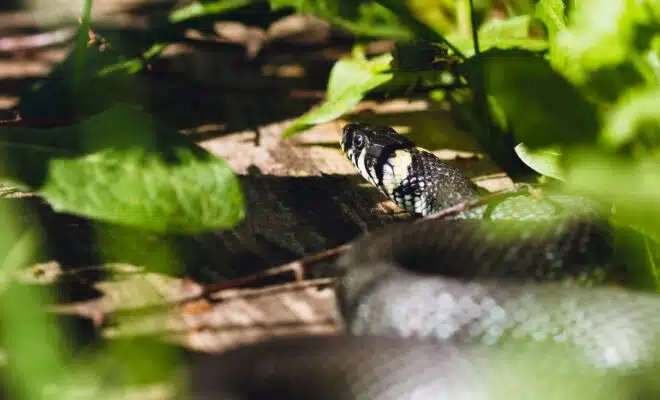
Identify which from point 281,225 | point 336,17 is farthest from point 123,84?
point 281,225

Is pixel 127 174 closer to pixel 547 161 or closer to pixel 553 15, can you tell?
pixel 547 161

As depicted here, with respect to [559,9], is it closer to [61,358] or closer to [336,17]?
[336,17]

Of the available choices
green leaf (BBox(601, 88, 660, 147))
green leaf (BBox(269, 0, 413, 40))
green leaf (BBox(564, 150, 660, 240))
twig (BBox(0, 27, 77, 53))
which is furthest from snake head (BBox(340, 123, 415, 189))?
twig (BBox(0, 27, 77, 53))

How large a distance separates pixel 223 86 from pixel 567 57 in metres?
1.96

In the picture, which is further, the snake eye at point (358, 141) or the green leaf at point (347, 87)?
the snake eye at point (358, 141)

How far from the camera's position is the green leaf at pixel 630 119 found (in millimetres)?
1754

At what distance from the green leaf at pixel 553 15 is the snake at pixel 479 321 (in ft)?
1.74

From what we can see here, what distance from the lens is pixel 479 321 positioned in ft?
7.41

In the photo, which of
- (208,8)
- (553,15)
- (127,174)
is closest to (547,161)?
(553,15)

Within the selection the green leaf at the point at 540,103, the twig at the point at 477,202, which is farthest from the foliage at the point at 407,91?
the twig at the point at 477,202

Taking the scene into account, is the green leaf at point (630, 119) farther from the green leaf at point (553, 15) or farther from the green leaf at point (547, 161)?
the green leaf at point (553, 15)

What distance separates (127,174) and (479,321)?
3.27ft

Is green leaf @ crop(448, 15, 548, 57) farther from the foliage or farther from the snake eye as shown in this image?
the snake eye

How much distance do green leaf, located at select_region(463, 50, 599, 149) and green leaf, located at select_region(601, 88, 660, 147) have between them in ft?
0.11
